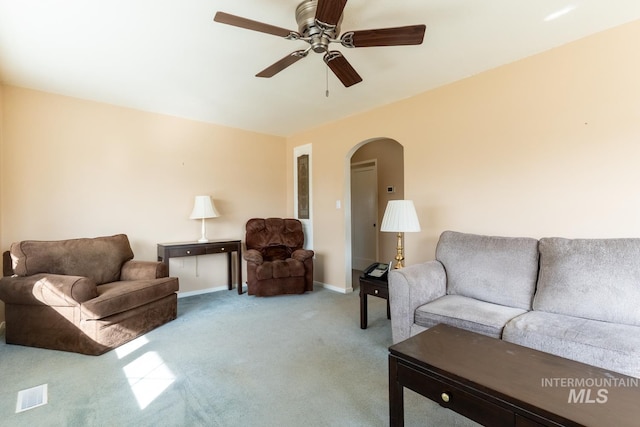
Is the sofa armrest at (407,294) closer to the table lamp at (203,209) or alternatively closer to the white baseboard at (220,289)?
the white baseboard at (220,289)

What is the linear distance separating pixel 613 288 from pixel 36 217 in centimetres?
494

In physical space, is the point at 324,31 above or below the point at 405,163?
above

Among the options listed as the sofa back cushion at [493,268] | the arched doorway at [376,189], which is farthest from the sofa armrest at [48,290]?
the arched doorway at [376,189]

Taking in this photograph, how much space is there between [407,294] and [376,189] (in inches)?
134

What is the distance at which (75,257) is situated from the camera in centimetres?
288

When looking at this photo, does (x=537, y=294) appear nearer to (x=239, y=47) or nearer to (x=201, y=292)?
(x=239, y=47)

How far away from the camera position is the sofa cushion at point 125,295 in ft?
7.85

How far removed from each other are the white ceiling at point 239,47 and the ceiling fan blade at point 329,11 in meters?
0.41

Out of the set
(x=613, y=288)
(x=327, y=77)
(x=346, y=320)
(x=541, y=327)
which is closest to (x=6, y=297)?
(x=346, y=320)

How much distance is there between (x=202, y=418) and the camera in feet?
5.41

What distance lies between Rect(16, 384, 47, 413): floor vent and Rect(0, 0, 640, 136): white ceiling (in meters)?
2.43

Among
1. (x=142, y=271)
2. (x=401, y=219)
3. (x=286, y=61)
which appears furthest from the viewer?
(x=142, y=271)

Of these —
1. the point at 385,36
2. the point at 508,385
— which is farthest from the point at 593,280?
the point at 385,36

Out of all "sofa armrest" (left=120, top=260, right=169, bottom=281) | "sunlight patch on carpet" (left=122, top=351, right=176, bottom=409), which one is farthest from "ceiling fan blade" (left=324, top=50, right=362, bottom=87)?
"sofa armrest" (left=120, top=260, right=169, bottom=281)
